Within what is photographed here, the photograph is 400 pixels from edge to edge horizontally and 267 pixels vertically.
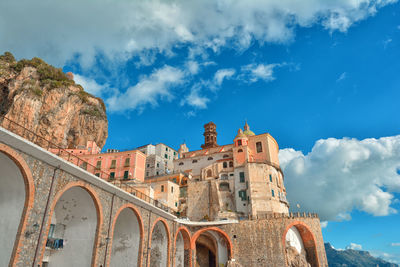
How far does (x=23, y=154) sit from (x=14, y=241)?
3.94 meters

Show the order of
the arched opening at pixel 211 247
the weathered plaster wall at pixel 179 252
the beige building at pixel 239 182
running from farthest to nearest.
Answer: the beige building at pixel 239 182 → the arched opening at pixel 211 247 → the weathered plaster wall at pixel 179 252

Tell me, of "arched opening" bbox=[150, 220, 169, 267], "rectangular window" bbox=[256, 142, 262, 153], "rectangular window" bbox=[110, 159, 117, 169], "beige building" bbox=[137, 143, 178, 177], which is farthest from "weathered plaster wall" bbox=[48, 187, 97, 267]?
"beige building" bbox=[137, 143, 178, 177]

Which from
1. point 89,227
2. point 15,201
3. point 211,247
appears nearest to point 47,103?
point 89,227

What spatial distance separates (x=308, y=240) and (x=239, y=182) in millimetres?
13306

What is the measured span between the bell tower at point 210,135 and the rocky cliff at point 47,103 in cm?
2650

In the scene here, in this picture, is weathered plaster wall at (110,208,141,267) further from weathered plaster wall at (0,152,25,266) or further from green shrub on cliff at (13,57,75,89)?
green shrub on cliff at (13,57,75,89)

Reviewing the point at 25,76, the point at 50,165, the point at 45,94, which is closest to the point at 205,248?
the point at 50,165

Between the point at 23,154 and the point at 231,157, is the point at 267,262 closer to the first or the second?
the point at 231,157

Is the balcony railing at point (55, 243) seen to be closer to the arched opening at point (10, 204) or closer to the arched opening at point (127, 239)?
the arched opening at point (10, 204)

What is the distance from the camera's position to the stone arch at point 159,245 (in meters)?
28.2

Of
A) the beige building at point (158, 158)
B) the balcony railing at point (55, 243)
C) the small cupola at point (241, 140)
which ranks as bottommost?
the balcony railing at point (55, 243)

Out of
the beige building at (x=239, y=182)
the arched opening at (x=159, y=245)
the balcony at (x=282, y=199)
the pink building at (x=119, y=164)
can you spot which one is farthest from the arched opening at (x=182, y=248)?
the balcony at (x=282, y=199)

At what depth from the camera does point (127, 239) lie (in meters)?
23.8

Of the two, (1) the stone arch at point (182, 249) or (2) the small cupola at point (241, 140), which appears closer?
(1) the stone arch at point (182, 249)
